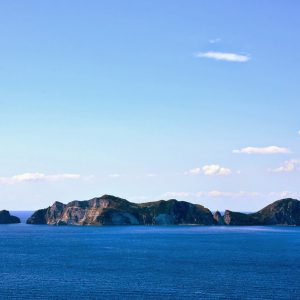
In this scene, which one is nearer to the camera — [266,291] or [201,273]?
[266,291]

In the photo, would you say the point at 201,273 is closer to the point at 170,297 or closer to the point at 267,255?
the point at 170,297

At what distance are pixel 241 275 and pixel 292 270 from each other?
19882 millimetres

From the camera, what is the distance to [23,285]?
126250 mm

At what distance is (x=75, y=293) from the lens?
11725 cm

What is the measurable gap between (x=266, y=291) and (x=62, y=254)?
92748 mm

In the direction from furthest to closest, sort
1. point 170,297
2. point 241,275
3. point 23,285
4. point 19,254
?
1. point 19,254
2. point 241,275
3. point 23,285
4. point 170,297

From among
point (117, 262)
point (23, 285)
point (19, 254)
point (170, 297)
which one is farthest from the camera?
point (19, 254)

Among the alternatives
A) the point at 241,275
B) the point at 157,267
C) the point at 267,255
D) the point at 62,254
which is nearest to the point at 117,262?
the point at 157,267

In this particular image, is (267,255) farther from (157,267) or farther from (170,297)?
(170,297)

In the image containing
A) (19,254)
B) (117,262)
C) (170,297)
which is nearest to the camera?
(170,297)

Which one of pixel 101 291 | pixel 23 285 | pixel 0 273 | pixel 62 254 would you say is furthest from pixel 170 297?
pixel 62 254

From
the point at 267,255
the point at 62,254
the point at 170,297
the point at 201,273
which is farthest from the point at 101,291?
the point at 267,255

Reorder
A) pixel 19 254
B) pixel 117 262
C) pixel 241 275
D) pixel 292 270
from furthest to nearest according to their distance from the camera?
pixel 19 254 → pixel 117 262 → pixel 292 270 → pixel 241 275

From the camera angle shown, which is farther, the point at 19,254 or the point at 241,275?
the point at 19,254
